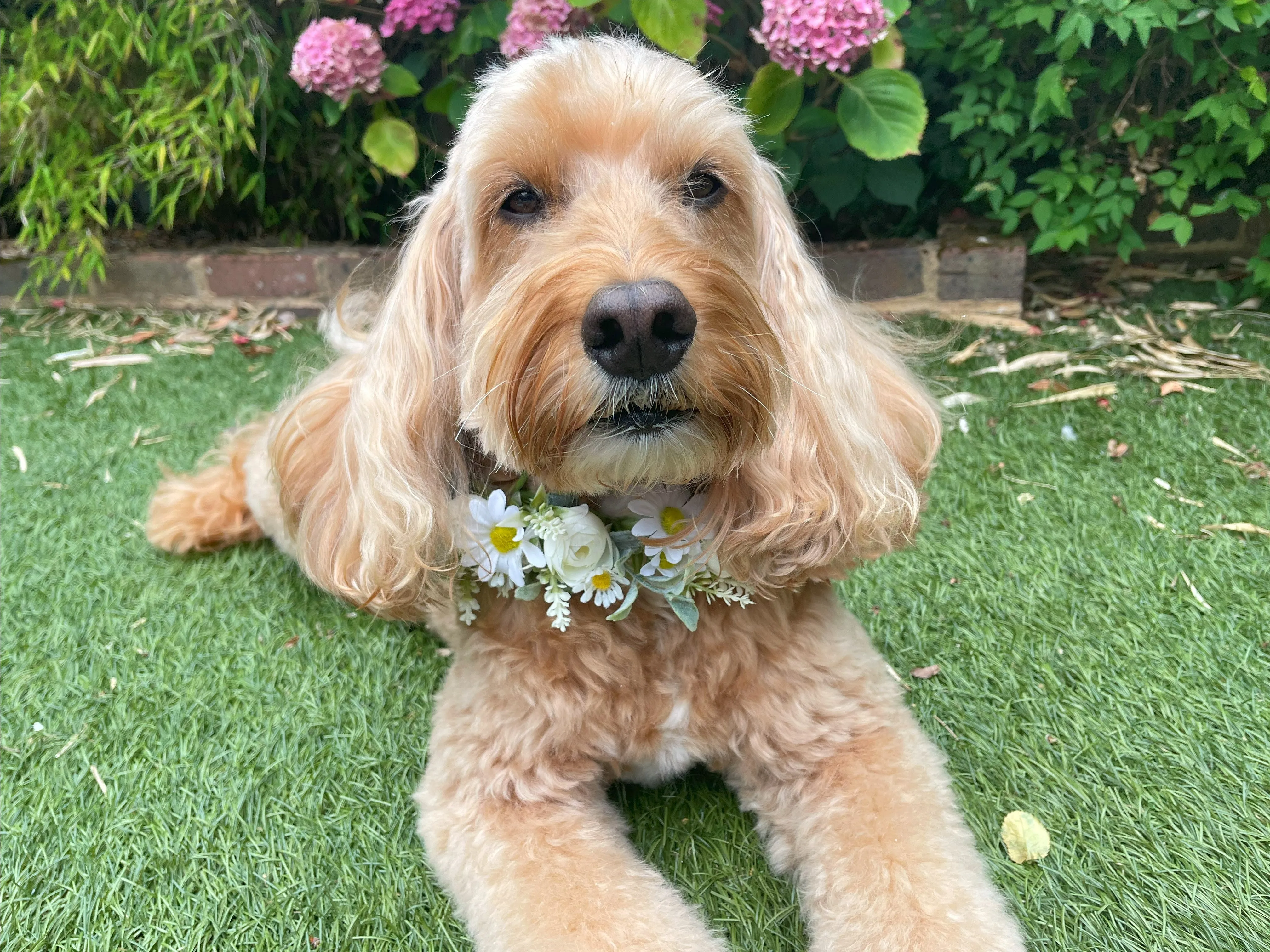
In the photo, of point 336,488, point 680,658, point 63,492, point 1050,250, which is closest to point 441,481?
point 336,488

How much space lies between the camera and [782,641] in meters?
1.43

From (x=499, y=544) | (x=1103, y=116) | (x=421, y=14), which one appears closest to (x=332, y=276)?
(x=421, y=14)

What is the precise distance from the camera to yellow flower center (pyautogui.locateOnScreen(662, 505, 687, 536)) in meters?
1.36

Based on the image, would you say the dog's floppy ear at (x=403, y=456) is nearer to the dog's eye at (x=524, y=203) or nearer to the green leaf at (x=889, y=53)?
the dog's eye at (x=524, y=203)

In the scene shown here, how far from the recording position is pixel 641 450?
1.15 metres

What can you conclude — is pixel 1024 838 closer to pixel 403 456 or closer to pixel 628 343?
pixel 628 343

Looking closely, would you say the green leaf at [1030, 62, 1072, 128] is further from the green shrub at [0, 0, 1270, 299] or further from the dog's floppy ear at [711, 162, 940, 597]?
the dog's floppy ear at [711, 162, 940, 597]

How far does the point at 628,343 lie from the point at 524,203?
1.41ft

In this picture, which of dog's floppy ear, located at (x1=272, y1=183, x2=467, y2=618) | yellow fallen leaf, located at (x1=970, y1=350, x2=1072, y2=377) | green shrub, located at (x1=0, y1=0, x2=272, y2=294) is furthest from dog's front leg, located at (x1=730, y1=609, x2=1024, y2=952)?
green shrub, located at (x1=0, y1=0, x2=272, y2=294)

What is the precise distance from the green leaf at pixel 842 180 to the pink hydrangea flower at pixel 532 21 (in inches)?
49.4

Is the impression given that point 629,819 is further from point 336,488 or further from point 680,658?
point 336,488

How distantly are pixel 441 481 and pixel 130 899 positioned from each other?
91 cm

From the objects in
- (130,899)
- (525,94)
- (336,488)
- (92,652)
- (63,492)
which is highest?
(525,94)

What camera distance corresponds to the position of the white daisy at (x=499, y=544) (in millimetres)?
1354
